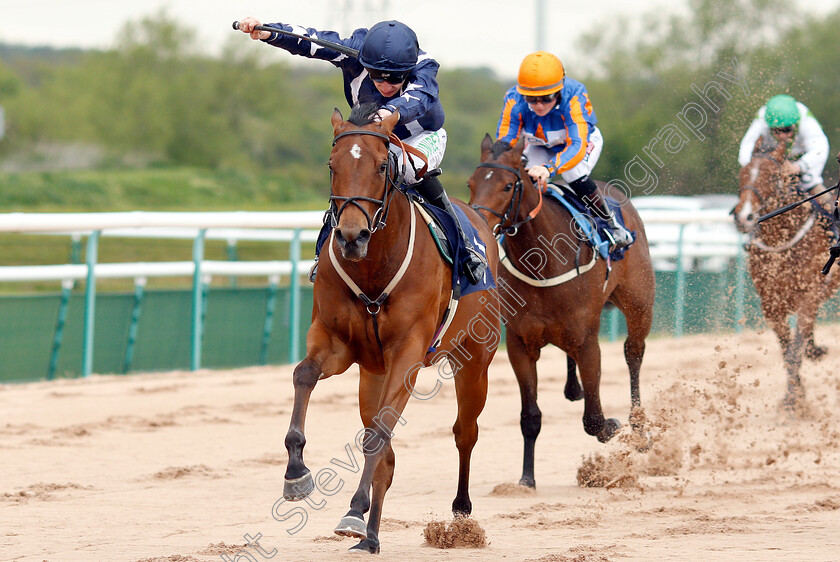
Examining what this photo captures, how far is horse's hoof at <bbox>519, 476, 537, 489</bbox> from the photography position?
6.19m

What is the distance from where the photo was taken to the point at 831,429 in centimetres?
805

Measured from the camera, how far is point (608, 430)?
21.5 feet

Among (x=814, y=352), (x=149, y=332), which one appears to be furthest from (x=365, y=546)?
(x=149, y=332)

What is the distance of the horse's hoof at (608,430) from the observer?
6.54 metres

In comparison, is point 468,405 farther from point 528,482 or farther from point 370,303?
point 370,303

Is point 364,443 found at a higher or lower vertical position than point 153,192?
lower

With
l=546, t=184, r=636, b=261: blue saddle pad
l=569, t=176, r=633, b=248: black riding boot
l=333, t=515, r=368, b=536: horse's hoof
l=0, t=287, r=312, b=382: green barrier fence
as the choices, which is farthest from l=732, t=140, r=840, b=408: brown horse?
l=333, t=515, r=368, b=536: horse's hoof

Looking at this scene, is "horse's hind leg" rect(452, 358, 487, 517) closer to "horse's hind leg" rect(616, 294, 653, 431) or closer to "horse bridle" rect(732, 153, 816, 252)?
"horse's hind leg" rect(616, 294, 653, 431)

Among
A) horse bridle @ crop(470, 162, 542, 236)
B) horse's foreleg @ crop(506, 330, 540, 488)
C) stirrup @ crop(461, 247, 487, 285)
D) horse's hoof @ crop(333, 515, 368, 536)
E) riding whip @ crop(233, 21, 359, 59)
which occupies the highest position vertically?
riding whip @ crop(233, 21, 359, 59)

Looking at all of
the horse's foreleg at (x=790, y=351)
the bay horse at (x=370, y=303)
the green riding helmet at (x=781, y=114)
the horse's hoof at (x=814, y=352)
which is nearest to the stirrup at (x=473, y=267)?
the bay horse at (x=370, y=303)

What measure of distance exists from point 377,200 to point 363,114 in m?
0.40

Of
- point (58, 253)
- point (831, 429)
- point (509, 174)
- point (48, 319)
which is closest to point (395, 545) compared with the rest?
point (509, 174)

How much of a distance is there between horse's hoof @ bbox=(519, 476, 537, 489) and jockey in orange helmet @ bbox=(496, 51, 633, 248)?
5.23ft

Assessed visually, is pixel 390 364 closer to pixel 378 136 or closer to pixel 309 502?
pixel 378 136
